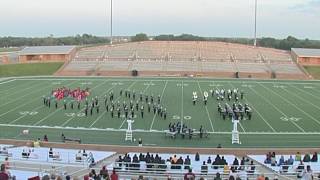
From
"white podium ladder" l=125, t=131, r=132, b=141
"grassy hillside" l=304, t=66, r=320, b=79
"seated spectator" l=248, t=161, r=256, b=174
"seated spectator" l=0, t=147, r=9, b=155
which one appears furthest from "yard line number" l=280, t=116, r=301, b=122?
"grassy hillside" l=304, t=66, r=320, b=79

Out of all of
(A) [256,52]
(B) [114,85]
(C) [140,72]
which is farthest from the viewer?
(A) [256,52]

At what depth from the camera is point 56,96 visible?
33.2 m

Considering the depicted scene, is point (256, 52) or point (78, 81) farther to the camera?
point (256, 52)

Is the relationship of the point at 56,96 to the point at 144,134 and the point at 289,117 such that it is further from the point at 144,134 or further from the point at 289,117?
the point at 289,117

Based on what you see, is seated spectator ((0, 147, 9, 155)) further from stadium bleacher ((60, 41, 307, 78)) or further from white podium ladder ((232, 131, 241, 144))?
stadium bleacher ((60, 41, 307, 78))

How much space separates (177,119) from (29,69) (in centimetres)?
3389

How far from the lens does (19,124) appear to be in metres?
25.3

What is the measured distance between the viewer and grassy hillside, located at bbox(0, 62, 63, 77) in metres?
54.9

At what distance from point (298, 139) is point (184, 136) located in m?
4.71

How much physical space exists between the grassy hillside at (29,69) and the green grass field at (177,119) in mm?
12772

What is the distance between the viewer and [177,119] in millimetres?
26625

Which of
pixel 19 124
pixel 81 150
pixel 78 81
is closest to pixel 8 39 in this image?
pixel 78 81

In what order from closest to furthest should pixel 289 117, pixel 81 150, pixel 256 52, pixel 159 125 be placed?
pixel 81 150, pixel 159 125, pixel 289 117, pixel 256 52

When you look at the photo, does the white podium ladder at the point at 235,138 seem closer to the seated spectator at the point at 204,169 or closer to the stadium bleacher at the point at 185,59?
the seated spectator at the point at 204,169
